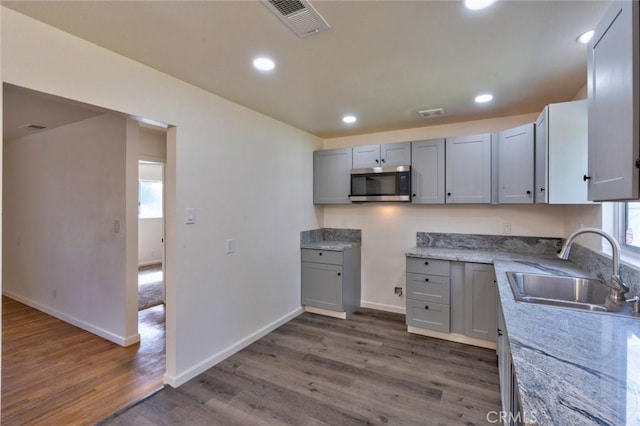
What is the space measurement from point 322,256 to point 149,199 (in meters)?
5.63

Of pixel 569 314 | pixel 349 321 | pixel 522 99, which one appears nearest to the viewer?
pixel 569 314

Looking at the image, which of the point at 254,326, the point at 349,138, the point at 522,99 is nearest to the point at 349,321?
the point at 254,326

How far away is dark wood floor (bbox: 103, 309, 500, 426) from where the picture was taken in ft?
6.77

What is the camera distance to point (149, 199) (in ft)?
24.4

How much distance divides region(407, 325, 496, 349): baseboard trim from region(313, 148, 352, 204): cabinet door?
1.74 m

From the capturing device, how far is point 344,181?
400 centimetres

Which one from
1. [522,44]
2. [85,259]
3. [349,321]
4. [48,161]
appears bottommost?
[349,321]

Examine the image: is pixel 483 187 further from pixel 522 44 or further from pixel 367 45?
pixel 367 45

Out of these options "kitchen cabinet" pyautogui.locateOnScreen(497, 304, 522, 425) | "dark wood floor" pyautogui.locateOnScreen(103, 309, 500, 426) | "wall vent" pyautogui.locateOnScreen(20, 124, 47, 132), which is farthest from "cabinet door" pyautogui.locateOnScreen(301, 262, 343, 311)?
"wall vent" pyautogui.locateOnScreen(20, 124, 47, 132)

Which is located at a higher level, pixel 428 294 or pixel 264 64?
pixel 264 64

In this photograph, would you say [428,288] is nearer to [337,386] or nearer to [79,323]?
[337,386]

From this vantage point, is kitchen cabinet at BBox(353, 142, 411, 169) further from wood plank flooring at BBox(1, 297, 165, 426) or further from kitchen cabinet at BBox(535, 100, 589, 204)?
wood plank flooring at BBox(1, 297, 165, 426)

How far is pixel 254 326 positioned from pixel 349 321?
121 cm

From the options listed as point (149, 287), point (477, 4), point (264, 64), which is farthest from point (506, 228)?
point (149, 287)
